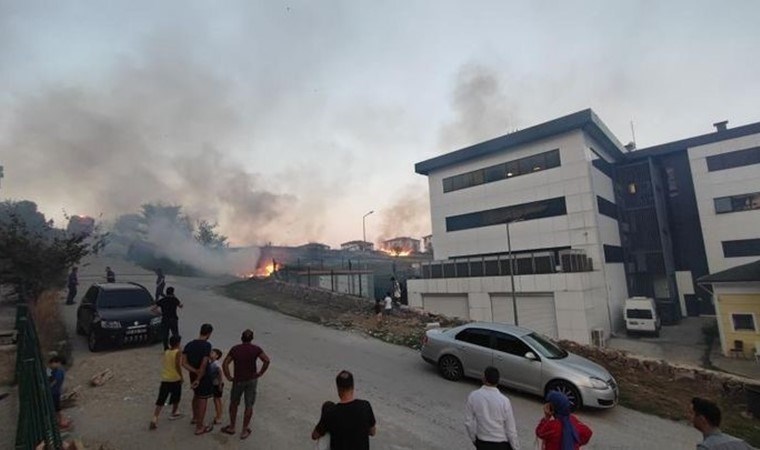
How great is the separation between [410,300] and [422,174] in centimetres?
1237

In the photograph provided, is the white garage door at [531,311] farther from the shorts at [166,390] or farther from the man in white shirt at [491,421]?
the shorts at [166,390]

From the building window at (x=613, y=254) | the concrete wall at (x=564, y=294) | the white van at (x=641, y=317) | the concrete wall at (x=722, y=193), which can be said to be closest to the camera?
the concrete wall at (x=564, y=294)

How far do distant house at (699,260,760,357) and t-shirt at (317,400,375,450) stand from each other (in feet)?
79.0

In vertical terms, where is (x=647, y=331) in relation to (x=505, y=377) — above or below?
below

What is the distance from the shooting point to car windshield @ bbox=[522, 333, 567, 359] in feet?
27.6

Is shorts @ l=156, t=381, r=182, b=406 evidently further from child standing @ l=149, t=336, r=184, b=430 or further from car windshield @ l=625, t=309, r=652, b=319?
car windshield @ l=625, t=309, r=652, b=319

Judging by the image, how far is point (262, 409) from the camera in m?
6.94

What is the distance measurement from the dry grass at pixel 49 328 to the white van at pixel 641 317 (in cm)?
2853

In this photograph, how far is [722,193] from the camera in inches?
1145

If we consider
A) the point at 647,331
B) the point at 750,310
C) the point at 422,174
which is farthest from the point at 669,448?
the point at 422,174

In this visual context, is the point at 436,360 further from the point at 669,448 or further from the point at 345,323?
the point at 345,323

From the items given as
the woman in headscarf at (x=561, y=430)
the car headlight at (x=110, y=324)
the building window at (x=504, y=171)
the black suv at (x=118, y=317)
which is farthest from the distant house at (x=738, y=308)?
A: the car headlight at (x=110, y=324)

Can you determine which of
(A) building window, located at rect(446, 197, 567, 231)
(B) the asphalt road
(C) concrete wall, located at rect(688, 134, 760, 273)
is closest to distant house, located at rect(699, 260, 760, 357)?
(A) building window, located at rect(446, 197, 567, 231)

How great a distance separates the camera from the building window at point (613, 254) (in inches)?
1035
